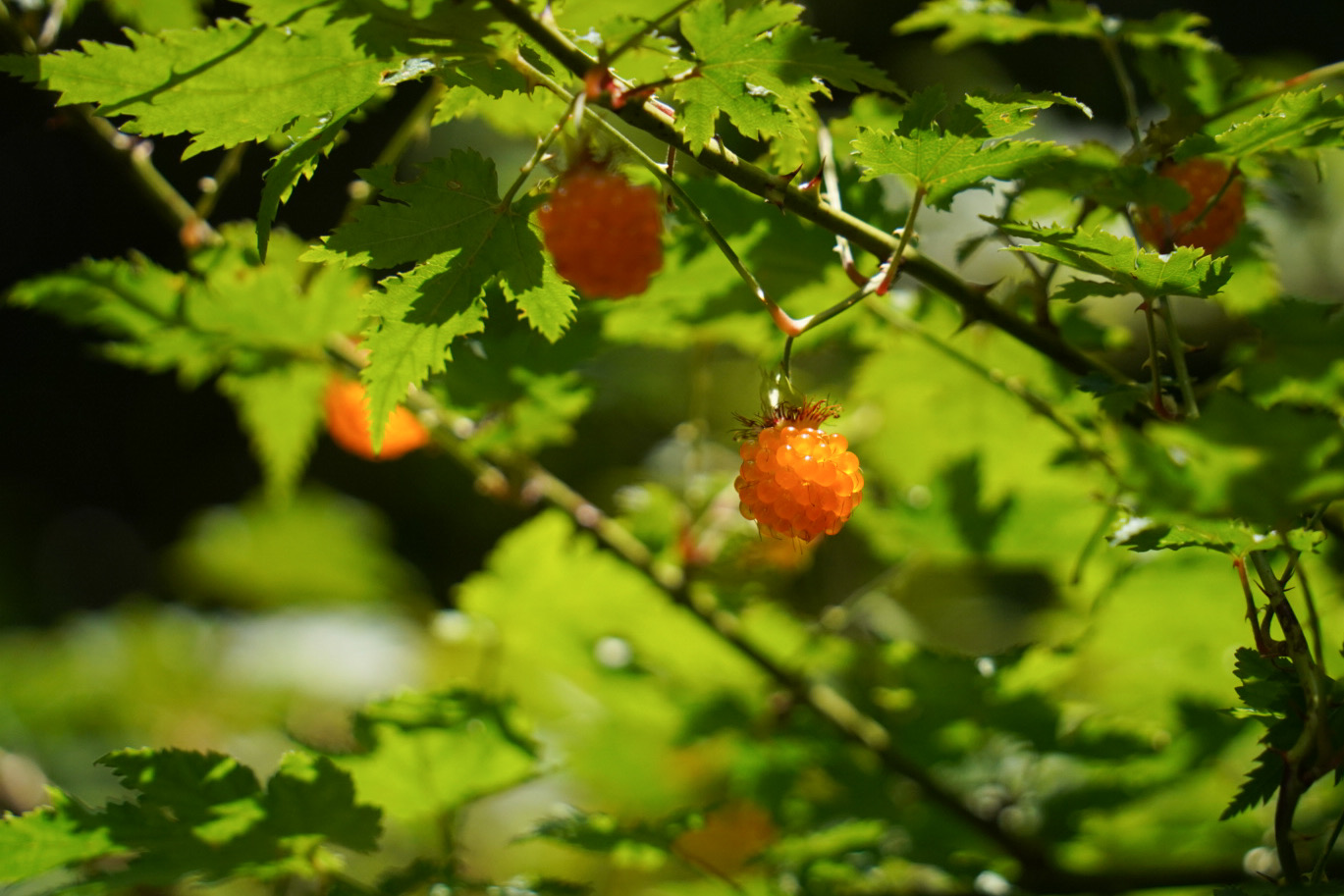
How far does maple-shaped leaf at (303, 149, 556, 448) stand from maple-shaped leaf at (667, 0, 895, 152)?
0.22 meters

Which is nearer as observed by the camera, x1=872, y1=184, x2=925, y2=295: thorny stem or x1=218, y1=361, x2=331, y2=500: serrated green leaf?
x1=872, y1=184, x2=925, y2=295: thorny stem

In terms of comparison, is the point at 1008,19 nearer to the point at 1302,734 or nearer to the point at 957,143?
the point at 957,143

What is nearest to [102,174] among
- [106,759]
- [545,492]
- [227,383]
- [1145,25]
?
[227,383]

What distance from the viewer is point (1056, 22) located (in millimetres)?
1415

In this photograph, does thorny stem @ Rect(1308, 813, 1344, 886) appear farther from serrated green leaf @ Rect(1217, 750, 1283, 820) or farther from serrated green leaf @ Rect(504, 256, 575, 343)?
serrated green leaf @ Rect(504, 256, 575, 343)

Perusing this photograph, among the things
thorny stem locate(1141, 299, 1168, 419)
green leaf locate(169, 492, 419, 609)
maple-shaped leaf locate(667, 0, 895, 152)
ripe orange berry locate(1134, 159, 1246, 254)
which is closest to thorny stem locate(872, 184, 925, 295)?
maple-shaped leaf locate(667, 0, 895, 152)

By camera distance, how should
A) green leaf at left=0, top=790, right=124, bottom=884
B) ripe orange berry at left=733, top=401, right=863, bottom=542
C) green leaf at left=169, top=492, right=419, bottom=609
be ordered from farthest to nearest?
green leaf at left=169, top=492, right=419, bottom=609
green leaf at left=0, top=790, right=124, bottom=884
ripe orange berry at left=733, top=401, right=863, bottom=542

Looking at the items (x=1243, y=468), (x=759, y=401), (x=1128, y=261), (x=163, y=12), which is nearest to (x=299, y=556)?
(x=163, y=12)

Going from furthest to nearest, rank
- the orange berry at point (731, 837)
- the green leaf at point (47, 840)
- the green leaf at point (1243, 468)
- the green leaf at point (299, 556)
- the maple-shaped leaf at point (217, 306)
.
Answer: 1. the green leaf at point (299, 556)
2. the orange berry at point (731, 837)
3. the maple-shaped leaf at point (217, 306)
4. the green leaf at point (47, 840)
5. the green leaf at point (1243, 468)

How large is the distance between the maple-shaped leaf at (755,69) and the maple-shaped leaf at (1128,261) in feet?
0.72

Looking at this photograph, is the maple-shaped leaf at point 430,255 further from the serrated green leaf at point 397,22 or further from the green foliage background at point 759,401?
the serrated green leaf at point 397,22

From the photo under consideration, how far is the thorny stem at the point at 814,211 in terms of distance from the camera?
956 millimetres

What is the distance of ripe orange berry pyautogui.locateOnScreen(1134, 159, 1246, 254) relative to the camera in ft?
4.18

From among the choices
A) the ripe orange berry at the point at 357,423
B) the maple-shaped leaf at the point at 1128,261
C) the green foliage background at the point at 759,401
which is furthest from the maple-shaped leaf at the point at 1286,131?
the ripe orange berry at the point at 357,423
